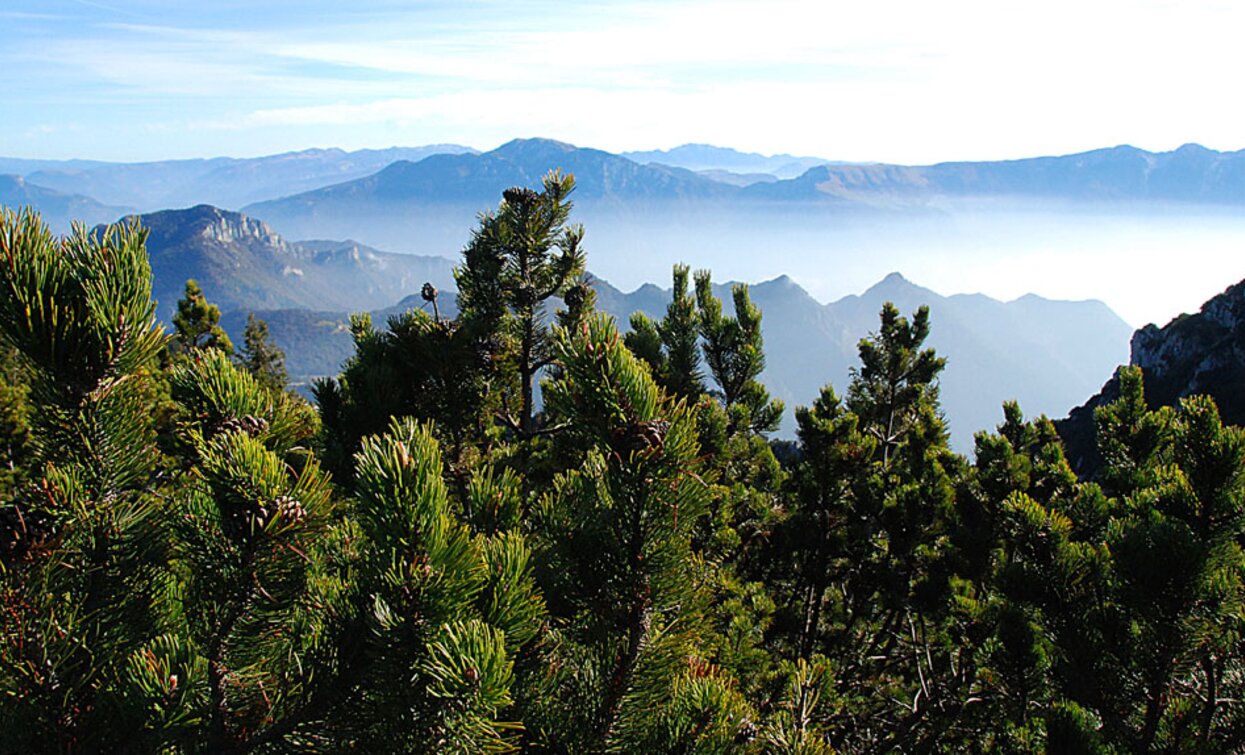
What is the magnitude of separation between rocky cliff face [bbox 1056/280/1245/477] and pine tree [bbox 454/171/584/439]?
2151 inches

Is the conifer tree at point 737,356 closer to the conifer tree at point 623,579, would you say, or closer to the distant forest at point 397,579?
the distant forest at point 397,579

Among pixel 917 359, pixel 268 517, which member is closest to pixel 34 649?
pixel 268 517

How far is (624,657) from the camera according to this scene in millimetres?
2408

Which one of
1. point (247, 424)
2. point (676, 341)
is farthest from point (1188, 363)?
point (247, 424)

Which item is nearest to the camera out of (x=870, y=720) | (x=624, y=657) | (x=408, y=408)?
(x=624, y=657)

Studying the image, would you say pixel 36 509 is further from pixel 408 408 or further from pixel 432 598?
pixel 408 408

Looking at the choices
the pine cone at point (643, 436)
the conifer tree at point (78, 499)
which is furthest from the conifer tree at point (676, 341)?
the conifer tree at point (78, 499)

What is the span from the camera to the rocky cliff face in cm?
5262

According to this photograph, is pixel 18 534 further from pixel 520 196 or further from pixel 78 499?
pixel 520 196

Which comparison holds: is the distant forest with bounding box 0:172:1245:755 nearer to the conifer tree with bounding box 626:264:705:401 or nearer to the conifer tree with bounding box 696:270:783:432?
the conifer tree with bounding box 626:264:705:401

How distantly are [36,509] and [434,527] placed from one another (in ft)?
3.95

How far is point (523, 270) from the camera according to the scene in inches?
259

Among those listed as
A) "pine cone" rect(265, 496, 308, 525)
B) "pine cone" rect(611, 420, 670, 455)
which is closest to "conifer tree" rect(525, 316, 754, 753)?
"pine cone" rect(611, 420, 670, 455)

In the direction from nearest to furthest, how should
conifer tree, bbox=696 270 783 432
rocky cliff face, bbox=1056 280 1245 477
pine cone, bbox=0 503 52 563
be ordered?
pine cone, bbox=0 503 52 563 < conifer tree, bbox=696 270 783 432 < rocky cliff face, bbox=1056 280 1245 477
